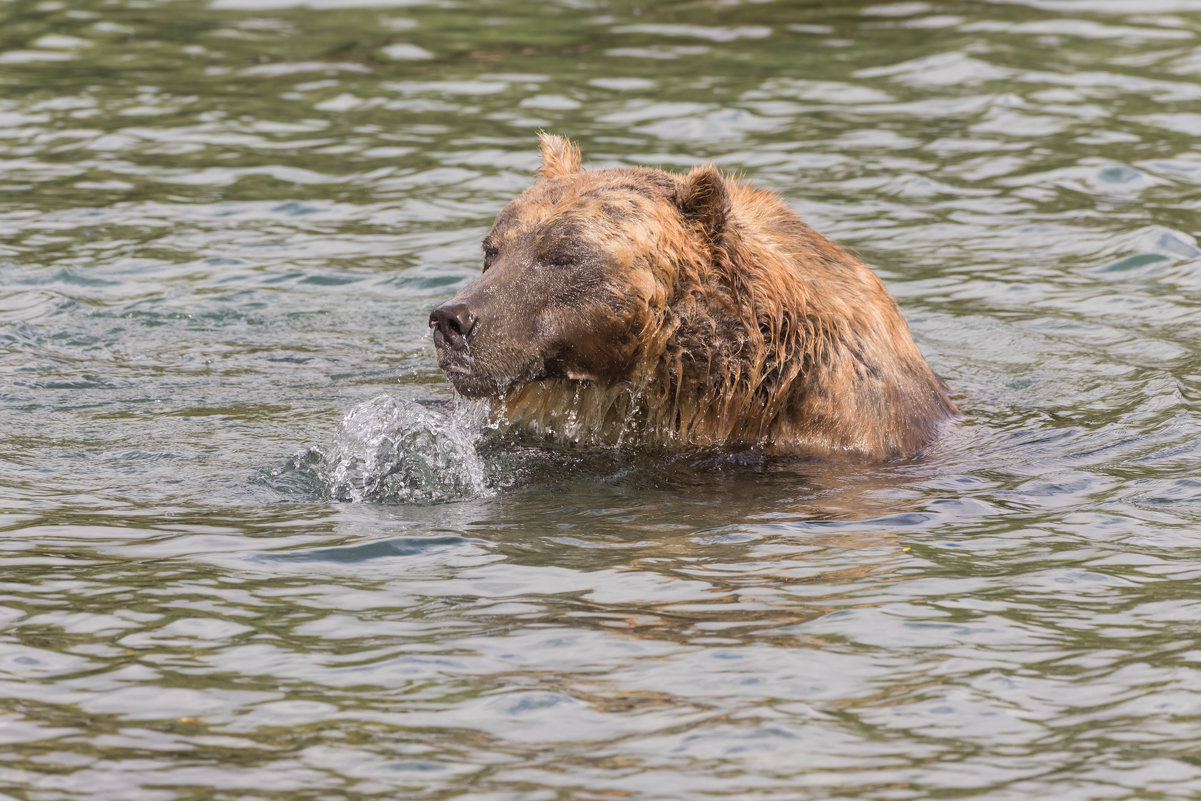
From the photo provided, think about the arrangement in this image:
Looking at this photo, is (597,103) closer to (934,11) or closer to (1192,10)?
(934,11)

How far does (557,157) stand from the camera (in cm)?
835

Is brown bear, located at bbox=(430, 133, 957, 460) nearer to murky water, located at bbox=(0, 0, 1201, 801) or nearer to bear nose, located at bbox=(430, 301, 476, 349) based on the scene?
bear nose, located at bbox=(430, 301, 476, 349)

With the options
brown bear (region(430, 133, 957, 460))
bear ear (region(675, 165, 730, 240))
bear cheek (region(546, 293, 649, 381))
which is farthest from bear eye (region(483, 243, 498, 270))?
bear ear (region(675, 165, 730, 240))

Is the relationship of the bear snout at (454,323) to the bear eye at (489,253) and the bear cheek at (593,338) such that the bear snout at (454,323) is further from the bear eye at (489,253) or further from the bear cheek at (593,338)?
the bear eye at (489,253)

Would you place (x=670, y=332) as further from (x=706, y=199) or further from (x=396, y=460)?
(x=396, y=460)

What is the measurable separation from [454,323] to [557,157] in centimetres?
145

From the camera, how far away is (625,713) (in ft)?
16.0

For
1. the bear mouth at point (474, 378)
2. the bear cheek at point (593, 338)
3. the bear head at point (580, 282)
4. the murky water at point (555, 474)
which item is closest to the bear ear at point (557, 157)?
the bear head at point (580, 282)

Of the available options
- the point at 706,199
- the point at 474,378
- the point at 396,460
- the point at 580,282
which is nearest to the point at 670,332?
the point at 580,282

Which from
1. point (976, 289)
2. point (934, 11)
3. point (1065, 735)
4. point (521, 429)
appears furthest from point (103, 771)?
point (934, 11)

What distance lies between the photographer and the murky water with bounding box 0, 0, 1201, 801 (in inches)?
187

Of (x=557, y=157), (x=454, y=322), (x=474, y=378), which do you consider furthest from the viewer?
(x=557, y=157)

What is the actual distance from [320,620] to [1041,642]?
2431 millimetres

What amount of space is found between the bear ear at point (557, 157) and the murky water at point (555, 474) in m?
1.36
